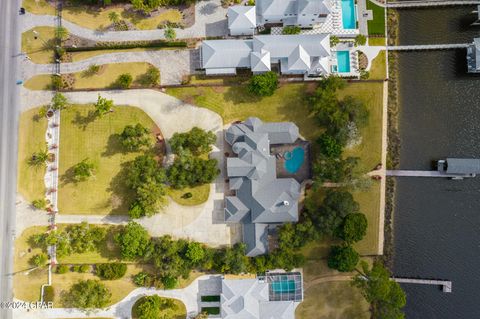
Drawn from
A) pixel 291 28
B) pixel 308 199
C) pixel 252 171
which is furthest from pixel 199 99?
pixel 308 199

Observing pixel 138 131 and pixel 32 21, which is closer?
pixel 138 131

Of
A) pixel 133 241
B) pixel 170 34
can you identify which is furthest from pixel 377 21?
pixel 133 241

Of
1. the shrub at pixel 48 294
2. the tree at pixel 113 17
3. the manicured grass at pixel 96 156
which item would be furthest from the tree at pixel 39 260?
the tree at pixel 113 17

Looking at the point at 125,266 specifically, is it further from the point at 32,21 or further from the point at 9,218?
the point at 32,21

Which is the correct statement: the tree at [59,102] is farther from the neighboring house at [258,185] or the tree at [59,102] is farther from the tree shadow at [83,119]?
the neighboring house at [258,185]

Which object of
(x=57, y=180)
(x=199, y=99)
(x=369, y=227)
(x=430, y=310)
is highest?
(x=199, y=99)

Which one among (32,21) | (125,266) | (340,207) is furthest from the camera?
(32,21)

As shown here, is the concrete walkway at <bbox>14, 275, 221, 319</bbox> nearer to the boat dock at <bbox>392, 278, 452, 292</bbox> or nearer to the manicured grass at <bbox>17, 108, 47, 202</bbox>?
the manicured grass at <bbox>17, 108, 47, 202</bbox>
